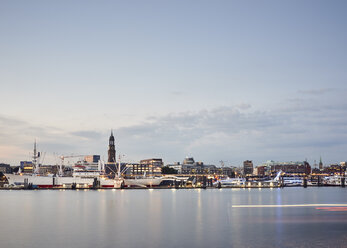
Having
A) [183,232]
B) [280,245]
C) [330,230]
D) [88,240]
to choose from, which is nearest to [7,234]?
[88,240]

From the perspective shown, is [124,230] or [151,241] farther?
[124,230]

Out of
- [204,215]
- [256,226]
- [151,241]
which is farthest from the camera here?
[204,215]

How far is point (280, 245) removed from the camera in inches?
1538

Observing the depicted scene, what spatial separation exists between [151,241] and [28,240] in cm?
1296

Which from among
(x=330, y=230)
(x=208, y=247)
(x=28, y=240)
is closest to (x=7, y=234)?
(x=28, y=240)

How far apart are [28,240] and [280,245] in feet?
84.7

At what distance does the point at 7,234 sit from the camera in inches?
1799

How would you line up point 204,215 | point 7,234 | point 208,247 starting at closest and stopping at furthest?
point 208,247 → point 7,234 → point 204,215

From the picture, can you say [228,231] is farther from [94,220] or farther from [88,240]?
[94,220]

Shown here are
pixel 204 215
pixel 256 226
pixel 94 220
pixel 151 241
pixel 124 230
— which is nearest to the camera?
pixel 151 241

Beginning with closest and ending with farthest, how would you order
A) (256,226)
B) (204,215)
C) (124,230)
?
(124,230), (256,226), (204,215)

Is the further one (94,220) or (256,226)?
(94,220)

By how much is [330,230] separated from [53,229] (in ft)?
113

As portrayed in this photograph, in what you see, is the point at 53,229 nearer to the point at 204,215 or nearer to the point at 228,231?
the point at 228,231
